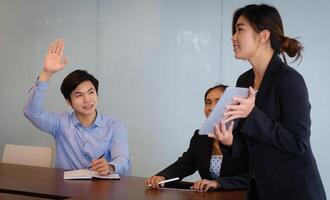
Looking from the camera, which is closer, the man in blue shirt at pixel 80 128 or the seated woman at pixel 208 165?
the seated woman at pixel 208 165

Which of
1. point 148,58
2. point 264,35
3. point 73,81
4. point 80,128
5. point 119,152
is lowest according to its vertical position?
point 119,152

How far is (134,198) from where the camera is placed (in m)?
1.79

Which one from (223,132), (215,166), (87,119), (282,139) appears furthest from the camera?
(87,119)

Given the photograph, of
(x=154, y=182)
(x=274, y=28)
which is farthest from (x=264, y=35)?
(x=154, y=182)

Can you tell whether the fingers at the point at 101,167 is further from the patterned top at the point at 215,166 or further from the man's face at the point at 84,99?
the patterned top at the point at 215,166

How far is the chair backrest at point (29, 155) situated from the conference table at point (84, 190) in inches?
20.0

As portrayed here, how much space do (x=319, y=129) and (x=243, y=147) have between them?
2.19 metres

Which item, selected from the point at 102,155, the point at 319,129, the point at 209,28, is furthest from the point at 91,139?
the point at 319,129

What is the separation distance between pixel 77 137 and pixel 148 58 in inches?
62.2

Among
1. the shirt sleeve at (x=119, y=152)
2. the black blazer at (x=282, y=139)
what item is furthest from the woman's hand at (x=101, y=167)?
the black blazer at (x=282, y=139)

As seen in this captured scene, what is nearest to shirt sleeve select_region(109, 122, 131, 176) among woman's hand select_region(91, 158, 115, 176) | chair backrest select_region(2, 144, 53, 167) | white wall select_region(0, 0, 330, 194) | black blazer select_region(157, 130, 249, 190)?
woman's hand select_region(91, 158, 115, 176)

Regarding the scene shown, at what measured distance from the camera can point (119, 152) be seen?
257 centimetres

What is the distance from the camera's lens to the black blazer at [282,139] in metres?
1.40

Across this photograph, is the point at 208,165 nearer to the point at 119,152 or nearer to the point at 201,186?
→ the point at 201,186
